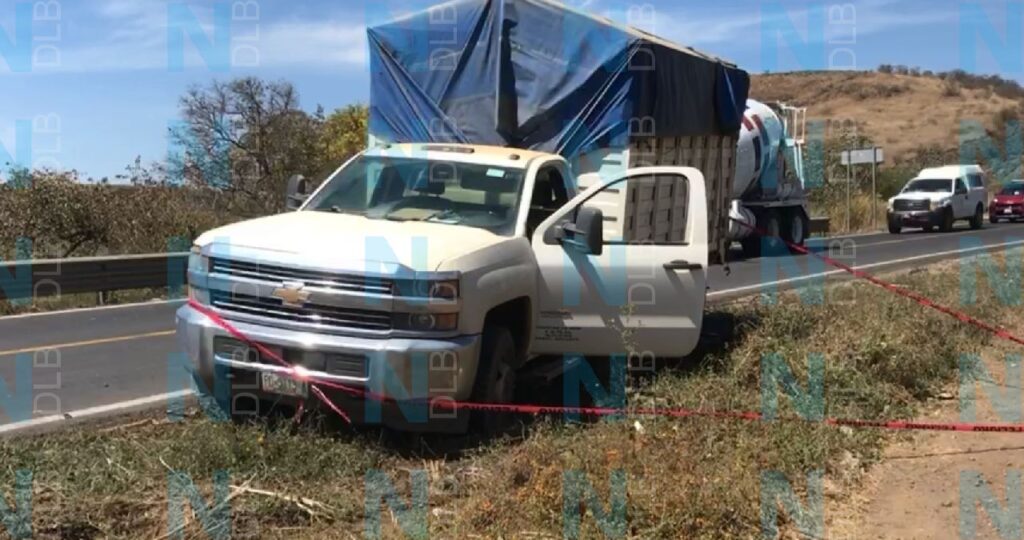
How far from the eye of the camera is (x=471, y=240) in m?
6.23

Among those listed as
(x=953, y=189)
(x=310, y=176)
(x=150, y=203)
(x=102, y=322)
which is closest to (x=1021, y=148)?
(x=953, y=189)

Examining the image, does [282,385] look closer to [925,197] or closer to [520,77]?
[520,77]

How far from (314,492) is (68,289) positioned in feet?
32.1

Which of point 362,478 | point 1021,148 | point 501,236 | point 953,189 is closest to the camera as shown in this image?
point 362,478

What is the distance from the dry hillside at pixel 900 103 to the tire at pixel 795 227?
5225cm

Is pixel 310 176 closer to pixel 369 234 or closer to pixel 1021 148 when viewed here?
pixel 369 234

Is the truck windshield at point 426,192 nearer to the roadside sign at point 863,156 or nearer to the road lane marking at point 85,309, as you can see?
the road lane marking at point 85,309

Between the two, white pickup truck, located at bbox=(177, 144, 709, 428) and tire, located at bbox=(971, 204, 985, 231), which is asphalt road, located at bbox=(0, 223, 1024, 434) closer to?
white pickup truck, located at bbox=(177, 144, 709, 428)

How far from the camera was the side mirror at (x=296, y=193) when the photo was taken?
24.7ft

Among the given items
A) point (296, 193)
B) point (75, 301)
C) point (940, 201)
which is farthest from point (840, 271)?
point (940, 201)

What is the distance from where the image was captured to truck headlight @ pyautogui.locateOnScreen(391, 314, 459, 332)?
566 centimetres

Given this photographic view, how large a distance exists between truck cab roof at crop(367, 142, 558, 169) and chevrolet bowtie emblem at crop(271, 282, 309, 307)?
2077mm

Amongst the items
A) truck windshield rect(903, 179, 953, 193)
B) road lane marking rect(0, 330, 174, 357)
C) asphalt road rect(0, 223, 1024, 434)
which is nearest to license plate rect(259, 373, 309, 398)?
asphalt road rect(0, 223, 1024, 434)

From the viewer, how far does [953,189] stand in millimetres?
34875
